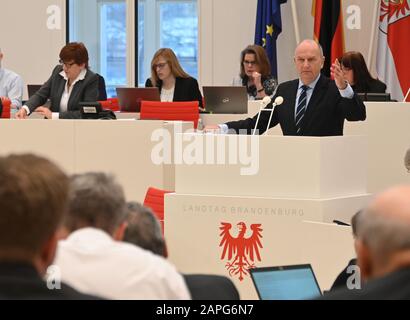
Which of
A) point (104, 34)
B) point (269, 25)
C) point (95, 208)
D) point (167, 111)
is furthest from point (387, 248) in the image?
point (104, 34)

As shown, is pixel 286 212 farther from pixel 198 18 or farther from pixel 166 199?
pixel 198 18

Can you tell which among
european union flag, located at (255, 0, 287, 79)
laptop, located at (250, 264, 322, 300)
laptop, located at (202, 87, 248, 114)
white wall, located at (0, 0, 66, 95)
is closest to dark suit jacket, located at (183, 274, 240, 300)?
laptop, located at (250, 264, 322, 300)

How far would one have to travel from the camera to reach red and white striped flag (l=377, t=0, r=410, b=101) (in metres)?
12.7

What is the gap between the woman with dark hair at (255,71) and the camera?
10.3 m

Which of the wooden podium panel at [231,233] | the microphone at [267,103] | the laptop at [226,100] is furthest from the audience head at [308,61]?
the laptop at [226,100]

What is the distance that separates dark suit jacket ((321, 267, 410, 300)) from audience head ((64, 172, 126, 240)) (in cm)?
103

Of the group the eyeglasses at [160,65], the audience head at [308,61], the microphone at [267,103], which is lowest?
the microphone at [267,103]

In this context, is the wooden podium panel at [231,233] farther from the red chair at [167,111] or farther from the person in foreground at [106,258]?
the person in foreground at [106,258]

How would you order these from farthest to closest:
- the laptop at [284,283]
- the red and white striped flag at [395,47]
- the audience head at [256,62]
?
the red and white striped flag at [395,47] → the audience head at [256,62] → the laptop at [284,283]

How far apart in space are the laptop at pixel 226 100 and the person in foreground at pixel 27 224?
8.21 meters

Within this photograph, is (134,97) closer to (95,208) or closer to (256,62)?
(256,62)

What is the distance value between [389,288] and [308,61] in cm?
499

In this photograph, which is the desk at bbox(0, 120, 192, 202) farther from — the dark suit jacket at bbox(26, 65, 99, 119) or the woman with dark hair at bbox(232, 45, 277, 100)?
the woman with dark hair at bbox(232, 45, 277, 100)
